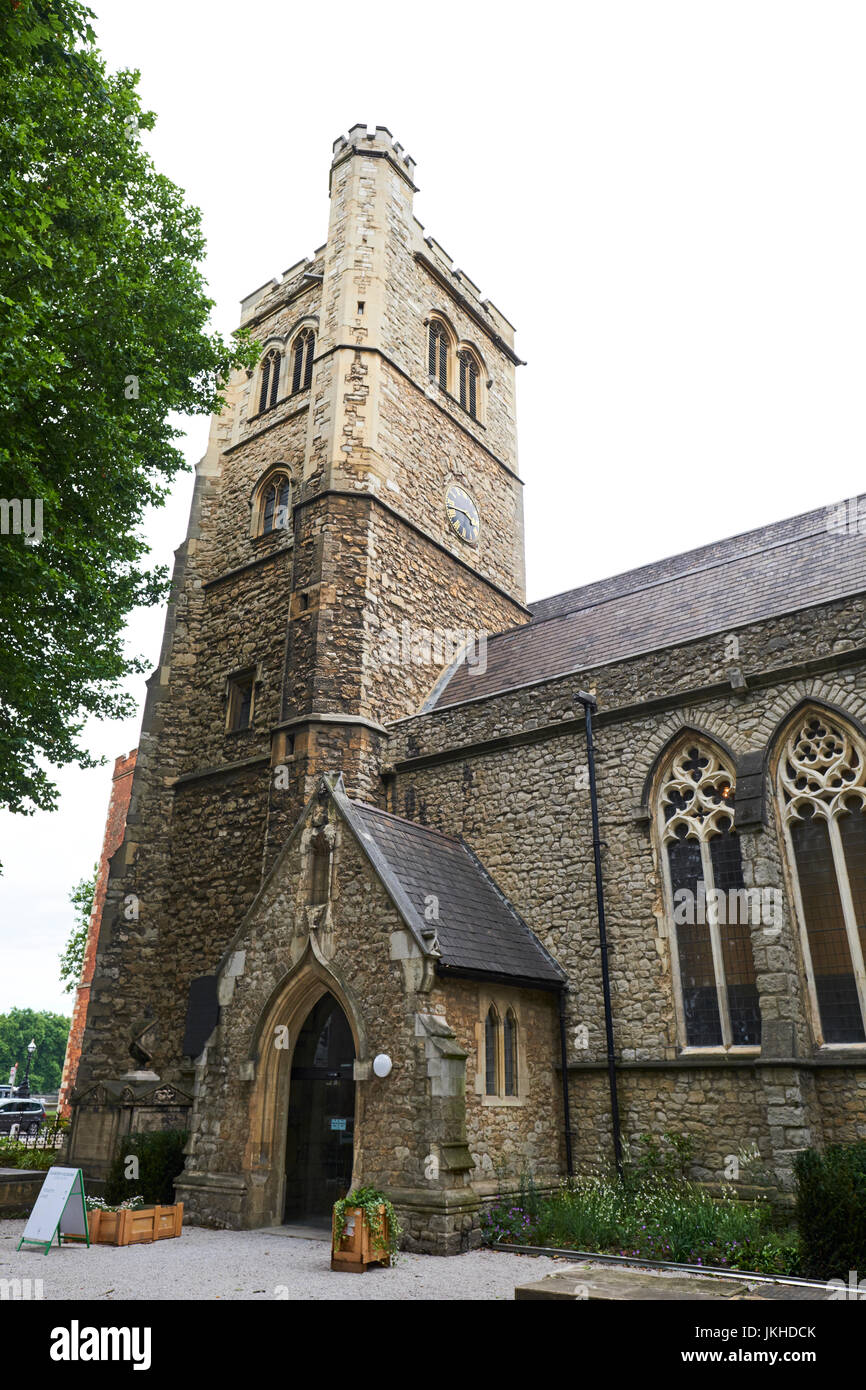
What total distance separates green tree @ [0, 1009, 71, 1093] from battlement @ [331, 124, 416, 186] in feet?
294

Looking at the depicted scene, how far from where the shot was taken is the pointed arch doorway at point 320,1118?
11.4 meters

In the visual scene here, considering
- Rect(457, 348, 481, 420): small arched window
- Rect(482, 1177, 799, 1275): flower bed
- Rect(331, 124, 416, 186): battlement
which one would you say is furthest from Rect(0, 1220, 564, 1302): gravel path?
Rect(331, 124, 416, 186): battlement

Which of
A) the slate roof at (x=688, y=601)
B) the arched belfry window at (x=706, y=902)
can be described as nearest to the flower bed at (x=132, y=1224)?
the arched belfry window at (x=706, y=902)

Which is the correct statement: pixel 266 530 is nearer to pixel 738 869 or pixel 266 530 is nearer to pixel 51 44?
pixel 51 44

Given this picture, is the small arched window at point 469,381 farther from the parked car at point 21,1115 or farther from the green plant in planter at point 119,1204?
the parked car at point 21,1115

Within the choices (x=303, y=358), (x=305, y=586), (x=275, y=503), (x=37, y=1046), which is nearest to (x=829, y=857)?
(x=305, y=586)

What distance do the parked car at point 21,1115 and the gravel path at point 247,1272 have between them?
26189mm

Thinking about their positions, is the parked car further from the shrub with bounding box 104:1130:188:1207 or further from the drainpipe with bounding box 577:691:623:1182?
the drainpipe with bounding box 577:691:623:1182

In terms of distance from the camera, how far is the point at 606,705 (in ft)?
45.2

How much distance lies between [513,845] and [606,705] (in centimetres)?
268

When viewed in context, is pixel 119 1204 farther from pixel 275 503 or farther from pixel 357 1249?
pixel 275 503

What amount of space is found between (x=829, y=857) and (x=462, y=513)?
529 inches

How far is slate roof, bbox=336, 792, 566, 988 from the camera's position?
11.0 m
